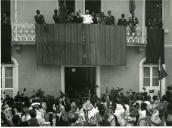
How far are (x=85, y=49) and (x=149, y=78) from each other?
4195 mm

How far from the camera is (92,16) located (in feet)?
86.9

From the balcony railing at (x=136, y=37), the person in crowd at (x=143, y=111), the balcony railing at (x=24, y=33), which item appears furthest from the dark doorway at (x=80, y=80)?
the person in crowd at (x=143, y=111)

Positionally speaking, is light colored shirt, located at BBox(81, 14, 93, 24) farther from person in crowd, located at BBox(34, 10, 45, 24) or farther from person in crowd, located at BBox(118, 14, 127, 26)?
person in crowd, located at BBox(34, 10, 45, 24)

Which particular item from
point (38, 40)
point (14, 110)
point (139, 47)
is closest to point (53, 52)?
point (38, 40)

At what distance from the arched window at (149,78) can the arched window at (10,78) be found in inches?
262

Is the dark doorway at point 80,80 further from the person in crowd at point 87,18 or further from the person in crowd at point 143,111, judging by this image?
the person in crowd at point 143,111

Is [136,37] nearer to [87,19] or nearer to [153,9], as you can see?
[153,9]

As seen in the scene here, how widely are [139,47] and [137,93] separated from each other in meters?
2.74

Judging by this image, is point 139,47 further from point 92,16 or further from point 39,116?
point 39,116

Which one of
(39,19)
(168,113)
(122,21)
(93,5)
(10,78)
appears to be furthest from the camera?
(93,5)

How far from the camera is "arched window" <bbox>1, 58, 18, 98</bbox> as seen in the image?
88.6 ft

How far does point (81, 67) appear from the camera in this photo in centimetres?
2759

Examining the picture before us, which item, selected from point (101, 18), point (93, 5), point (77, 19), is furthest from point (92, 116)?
point (93, 5)

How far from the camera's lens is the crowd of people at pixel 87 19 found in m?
26.2
